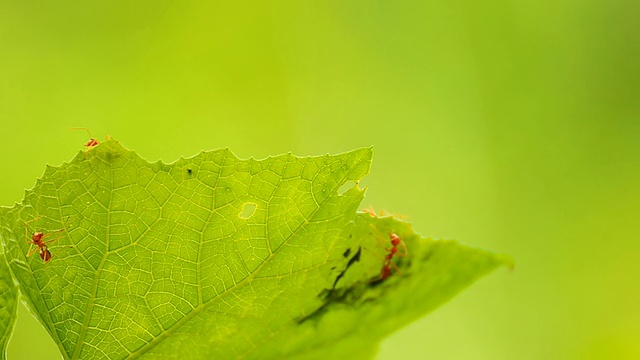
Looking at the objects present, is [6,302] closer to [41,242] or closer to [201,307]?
[41,242]

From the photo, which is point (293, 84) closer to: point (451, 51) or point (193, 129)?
point (193, 129)

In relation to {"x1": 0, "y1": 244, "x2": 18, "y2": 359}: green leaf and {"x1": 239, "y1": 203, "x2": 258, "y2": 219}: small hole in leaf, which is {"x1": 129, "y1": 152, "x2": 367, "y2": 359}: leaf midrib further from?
{"x1": 0, "y1": 244, "x2": 18, "y2": 359}: green leaf

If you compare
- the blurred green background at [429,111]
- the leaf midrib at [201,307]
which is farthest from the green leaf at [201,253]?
the blurred green background at [429,111]

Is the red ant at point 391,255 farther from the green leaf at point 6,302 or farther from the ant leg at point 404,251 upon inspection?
the green leaf at point 6,302

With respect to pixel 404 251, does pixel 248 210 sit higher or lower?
higher

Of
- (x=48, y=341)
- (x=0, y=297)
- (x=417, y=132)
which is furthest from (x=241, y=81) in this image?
(x=0, y=297)

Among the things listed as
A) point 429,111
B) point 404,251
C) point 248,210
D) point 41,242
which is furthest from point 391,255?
point 429,111
